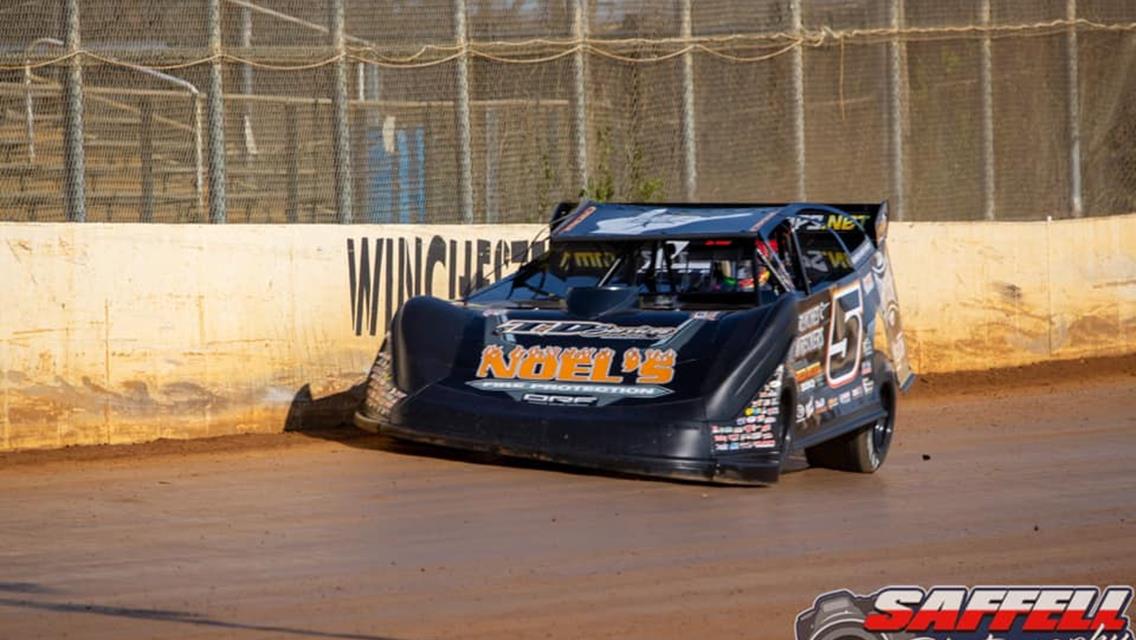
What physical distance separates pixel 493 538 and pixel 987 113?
37.1 ft

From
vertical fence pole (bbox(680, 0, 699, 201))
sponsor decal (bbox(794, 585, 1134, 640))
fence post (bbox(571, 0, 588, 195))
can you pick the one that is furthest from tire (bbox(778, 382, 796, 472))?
vertical fence pole (bbox(680, 0, 699, 201))

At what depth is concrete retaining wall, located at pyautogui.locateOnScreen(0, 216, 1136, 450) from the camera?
34.6 ft

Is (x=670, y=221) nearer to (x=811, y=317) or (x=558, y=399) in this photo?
(x=811, y=317)

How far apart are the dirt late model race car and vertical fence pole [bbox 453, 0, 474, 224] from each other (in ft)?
11.8

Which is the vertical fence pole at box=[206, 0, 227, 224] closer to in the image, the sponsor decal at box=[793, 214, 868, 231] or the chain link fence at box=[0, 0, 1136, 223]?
the chain link fence at box=[0, 0, 1136, 223]

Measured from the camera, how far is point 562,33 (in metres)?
15.2

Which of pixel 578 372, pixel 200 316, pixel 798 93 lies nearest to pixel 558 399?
pixel 578 372

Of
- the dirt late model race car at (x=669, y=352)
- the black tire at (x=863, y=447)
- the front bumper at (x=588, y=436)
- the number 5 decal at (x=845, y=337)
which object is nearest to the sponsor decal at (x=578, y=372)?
the dirt late model race car at (x=669, y=352)

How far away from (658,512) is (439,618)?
2507mm

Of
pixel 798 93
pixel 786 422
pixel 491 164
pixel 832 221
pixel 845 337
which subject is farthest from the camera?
pixel 798 93

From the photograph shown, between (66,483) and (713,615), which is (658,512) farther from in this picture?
(66,483)

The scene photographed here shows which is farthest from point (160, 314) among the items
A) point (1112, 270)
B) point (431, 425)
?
point (1112, 270)

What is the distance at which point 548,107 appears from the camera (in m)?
15.2

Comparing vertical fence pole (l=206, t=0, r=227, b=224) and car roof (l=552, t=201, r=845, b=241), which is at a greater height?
vertical fence pole (l=206, t=0, r=227, b=224)
